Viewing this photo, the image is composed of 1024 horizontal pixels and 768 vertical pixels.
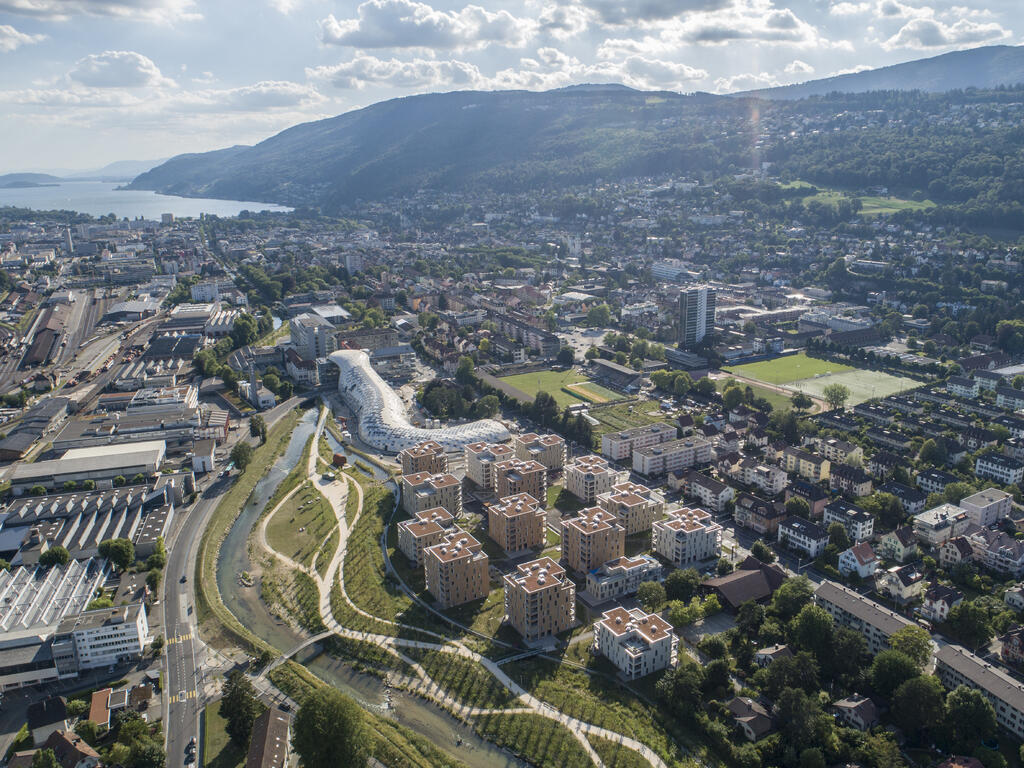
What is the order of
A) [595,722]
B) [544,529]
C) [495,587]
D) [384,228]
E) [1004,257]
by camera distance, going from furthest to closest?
[384,228], [1004,257], [544,529], [495,587], [595,722]

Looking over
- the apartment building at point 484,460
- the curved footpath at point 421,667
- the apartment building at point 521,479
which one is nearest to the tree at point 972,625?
the curved footpath at point 421,667

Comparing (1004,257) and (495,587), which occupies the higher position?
(495,587)

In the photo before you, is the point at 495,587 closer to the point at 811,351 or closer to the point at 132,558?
the point at 132,558

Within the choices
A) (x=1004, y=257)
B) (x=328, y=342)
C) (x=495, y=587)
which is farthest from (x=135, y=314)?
(x=1004, y=257)

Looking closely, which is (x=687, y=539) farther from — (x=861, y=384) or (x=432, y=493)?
(x=861, y=384)

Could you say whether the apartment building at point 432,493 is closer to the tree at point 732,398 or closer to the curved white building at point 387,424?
the curved white building at point 387,424
